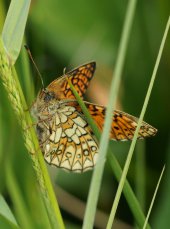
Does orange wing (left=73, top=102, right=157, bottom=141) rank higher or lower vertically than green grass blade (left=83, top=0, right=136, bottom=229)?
lower

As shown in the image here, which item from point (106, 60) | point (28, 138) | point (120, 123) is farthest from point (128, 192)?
point (106, 60)

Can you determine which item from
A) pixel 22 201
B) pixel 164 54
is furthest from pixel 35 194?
pixel 164 54

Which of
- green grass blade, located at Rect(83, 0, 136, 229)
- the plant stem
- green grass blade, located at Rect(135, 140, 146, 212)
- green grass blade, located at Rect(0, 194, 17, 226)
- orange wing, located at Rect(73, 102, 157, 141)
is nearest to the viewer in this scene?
green grass blade, located at Rect(83, 0, 136, 229)

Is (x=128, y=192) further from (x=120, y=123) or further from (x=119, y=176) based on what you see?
(x=120, y=123)

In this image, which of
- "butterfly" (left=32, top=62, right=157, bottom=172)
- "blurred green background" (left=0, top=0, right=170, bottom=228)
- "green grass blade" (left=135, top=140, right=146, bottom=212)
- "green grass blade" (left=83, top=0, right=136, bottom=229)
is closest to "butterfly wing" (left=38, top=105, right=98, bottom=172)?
"butterfly" (left=32, top=62, right=157, bottom=172)

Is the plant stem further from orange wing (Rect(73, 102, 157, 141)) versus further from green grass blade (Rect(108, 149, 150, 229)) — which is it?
orange wing (Rect(73, 102, 157, 141))
